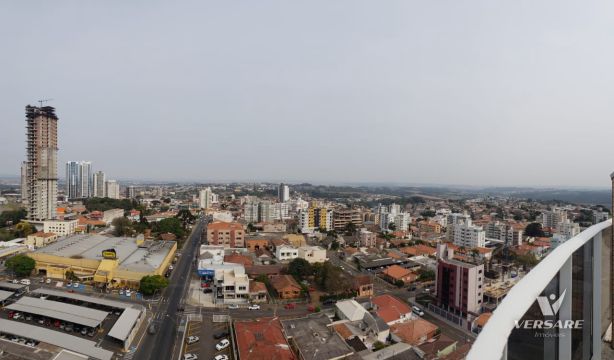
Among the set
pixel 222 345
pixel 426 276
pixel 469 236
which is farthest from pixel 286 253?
pixel 469 236

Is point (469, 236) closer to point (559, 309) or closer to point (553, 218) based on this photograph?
point (553, 218)

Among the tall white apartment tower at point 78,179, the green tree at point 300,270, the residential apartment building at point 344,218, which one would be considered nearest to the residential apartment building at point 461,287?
the green tree at point 300,270

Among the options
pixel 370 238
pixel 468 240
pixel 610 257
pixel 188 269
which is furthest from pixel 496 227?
pixel 610 257

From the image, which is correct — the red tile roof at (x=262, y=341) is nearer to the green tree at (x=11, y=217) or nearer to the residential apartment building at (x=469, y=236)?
the residential apartment building at (x=469, y=236)

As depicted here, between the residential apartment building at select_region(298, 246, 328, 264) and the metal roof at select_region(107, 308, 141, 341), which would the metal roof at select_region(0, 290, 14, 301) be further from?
the residential apartment building at select_region(298, 246, 328, 264)

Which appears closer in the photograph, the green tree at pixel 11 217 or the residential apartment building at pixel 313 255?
the residential apartment building at pixel 313 255

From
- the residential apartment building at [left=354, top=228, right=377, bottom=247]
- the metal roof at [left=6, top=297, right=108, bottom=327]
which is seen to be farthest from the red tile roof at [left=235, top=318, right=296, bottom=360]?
the residential apartment building at [left=354, top=228, right=377, bottom=247]

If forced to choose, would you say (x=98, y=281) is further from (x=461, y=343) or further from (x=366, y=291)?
(x=461, y=343)
